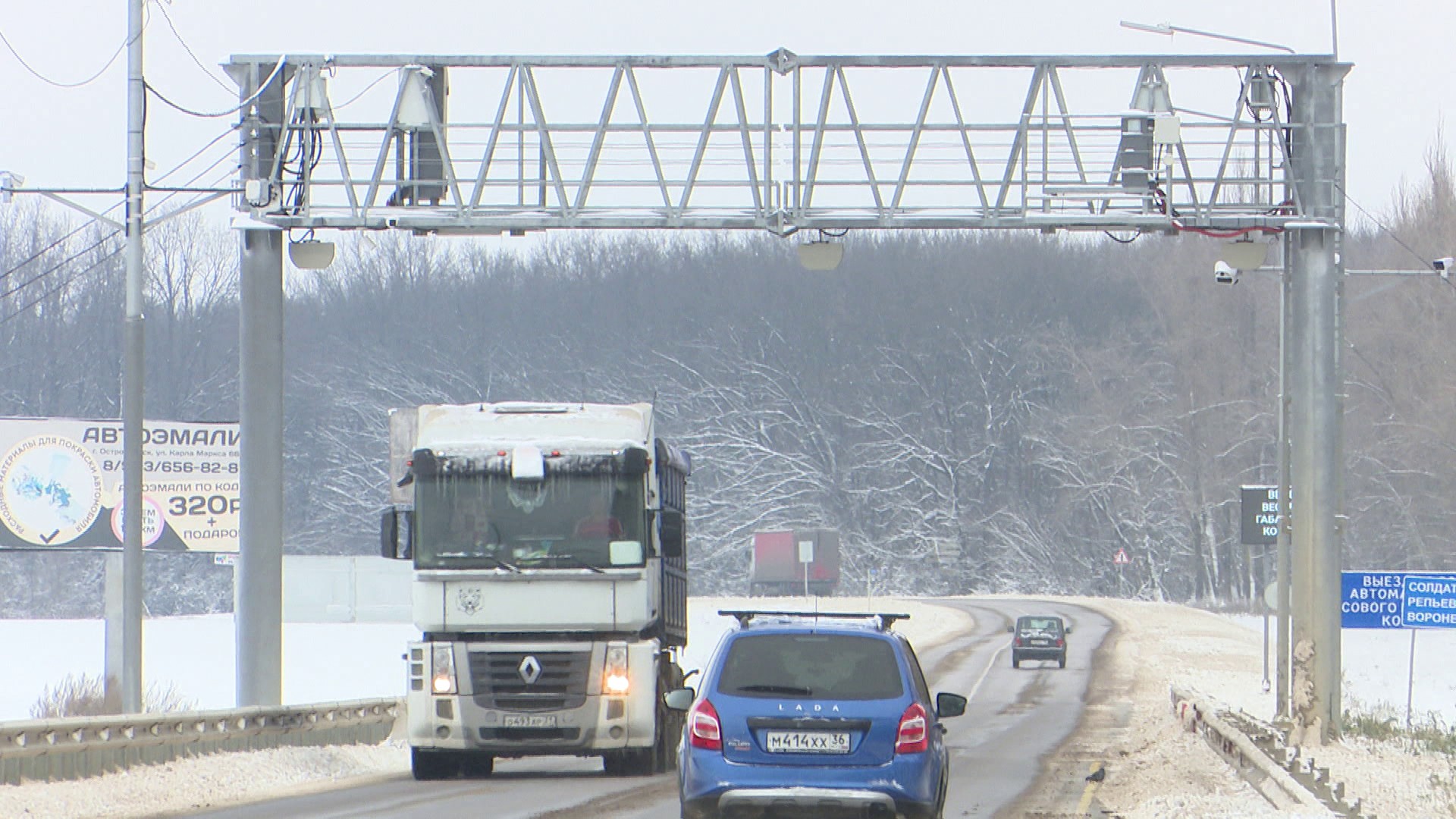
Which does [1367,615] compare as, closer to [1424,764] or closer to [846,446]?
[1424,764]

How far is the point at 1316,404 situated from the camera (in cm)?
2480

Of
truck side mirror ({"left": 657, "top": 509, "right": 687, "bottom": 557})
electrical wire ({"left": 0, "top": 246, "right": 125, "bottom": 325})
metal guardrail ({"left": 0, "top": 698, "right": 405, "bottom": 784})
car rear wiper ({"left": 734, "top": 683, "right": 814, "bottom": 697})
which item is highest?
electrical wire ({"left": 0, "top": 246, "right": 125, "bottom": 325})

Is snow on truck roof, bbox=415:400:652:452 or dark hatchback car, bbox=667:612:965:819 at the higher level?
snow on truck roof, bbox=415:400:652:452

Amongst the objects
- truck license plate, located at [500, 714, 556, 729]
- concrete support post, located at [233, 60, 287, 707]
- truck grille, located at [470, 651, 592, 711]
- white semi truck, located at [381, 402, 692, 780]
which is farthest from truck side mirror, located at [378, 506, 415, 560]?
concrete support post, located at [233, 60, 287, 707]

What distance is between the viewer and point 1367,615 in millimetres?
28016

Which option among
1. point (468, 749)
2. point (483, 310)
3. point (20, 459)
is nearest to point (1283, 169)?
point (468, 749)

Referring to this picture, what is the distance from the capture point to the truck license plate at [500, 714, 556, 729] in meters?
19.3

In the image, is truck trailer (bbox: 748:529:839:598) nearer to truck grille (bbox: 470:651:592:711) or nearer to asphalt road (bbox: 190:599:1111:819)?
asphalt road (bbox: 190:599:1111:819)

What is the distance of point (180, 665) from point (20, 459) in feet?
37.3

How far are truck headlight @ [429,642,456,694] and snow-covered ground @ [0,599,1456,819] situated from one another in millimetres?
1629

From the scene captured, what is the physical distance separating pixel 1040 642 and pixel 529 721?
37.3m

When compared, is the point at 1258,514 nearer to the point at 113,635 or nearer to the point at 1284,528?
the point at 1284,528

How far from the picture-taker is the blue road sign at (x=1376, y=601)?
2797 centimetres

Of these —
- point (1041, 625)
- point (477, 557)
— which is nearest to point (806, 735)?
point (477, 557)
